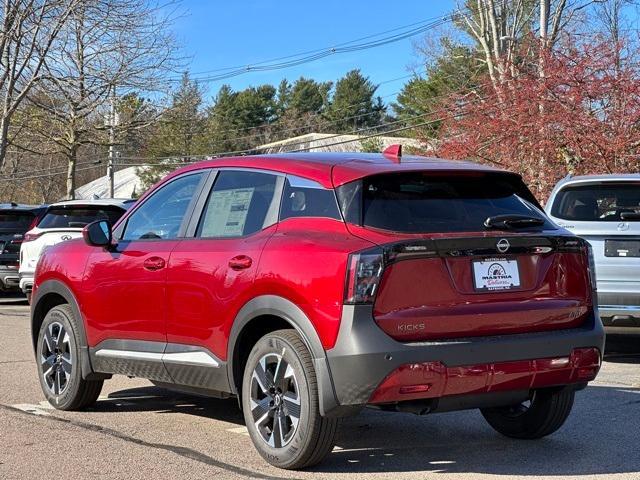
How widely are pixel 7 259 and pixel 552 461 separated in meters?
12.7

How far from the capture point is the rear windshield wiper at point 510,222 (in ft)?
16.8

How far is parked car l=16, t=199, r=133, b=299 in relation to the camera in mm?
13727

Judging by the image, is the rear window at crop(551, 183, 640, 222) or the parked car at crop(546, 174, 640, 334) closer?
the parked car at crop(546, 174, 640, 334)

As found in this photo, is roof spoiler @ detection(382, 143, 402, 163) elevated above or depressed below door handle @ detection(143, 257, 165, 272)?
above

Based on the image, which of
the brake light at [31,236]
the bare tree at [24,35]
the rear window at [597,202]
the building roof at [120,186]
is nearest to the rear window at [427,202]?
the rear window at [597,202]

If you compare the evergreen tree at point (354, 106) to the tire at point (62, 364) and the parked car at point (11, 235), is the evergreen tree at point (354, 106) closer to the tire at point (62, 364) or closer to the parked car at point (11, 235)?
the parked car at point (11, 235)

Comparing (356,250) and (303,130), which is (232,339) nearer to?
(356,250)

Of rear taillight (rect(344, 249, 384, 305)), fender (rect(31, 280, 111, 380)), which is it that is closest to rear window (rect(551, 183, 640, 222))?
fender (rect(31, 280, 111, 380))

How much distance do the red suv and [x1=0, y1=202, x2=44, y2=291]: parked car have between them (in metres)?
10.6

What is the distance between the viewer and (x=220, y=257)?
5.52 m

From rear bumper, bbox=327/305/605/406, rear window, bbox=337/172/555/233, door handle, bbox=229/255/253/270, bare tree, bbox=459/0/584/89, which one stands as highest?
bare tree, bbox=459/0/584/89

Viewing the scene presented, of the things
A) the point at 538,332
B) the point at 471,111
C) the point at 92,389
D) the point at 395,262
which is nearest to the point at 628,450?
the point at 538,332

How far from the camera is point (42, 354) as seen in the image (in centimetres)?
712

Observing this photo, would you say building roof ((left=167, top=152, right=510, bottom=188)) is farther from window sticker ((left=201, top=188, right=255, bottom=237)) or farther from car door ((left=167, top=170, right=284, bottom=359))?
window sticker ((left=201, top=188, right=255, bottom=237))
